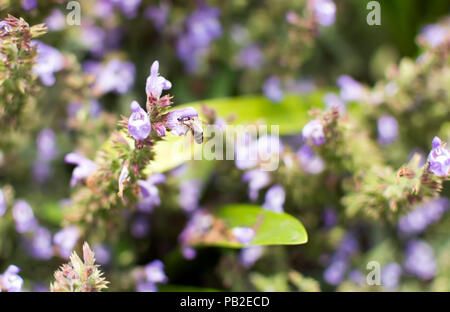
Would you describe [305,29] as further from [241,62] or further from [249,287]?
[249,287]

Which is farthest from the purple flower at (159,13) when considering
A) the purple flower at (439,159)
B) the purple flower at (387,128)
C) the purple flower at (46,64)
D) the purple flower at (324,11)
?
the purple flower at (439,159)

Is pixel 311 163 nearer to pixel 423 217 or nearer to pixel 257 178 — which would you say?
pixel 257 178

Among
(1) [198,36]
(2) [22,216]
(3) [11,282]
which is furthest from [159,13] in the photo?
(3) [11,282]

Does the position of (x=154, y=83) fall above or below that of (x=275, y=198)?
above

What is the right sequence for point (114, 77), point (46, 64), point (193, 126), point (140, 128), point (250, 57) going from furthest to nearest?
point (250, 57) → point (114, 77) → point (46, 64) → point (193, 126) → point (140, 128)

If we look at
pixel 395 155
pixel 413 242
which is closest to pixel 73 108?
pixel 395 155

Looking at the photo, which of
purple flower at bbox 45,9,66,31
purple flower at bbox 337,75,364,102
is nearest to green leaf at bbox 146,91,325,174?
purple flower at bbox 337,75,364,102

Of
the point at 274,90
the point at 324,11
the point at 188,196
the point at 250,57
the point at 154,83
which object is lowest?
the point at 188,196
